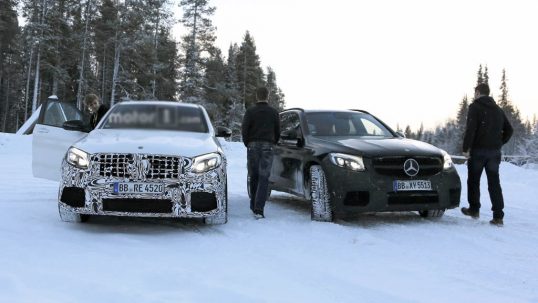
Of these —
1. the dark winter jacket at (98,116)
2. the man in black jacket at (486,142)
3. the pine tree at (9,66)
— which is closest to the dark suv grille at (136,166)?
the dark winter jacket at (98,116)

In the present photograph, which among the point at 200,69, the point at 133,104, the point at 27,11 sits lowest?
the point at 133,104

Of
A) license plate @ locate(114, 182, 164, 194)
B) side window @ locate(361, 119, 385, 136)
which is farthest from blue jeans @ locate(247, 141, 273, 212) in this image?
license plate @ locate(114, 182, 164, 194)

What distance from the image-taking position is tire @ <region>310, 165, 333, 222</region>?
6483mm

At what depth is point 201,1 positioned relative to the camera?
44312mm

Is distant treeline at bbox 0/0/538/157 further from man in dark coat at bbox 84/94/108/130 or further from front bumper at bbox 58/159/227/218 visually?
front bumper at bbox 58/159/227/218

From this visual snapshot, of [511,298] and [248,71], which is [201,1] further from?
[511,298]

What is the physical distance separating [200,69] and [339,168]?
40.4m

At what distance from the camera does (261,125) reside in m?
7.06

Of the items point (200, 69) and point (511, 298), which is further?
point (200, 69)

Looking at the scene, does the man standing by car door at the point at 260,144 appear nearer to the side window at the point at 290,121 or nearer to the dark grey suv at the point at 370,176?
the dark grey suv at the point at 370,176

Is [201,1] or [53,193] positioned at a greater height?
[201,1]

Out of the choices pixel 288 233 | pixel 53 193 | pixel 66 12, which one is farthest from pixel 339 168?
pixel 66 12

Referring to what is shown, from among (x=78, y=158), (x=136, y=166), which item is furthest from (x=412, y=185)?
(x=78, y=158)

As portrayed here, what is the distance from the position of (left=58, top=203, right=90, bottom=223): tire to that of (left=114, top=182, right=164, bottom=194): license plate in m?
0.62
